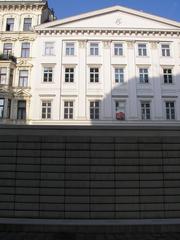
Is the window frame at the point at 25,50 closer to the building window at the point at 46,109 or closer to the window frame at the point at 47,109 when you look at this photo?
the window frame at the point at 47,109

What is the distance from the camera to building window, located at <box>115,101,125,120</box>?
2718 centimetres

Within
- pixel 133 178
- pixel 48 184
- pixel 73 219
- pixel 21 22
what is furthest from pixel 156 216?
pixel 21 22

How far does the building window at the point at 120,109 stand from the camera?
2718 centimetres

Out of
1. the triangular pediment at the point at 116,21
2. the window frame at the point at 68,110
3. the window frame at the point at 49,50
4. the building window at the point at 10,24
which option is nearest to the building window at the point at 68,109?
the window frame at the point at 68,110

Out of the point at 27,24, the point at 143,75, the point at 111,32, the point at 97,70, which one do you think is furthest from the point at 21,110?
the point at 143,75

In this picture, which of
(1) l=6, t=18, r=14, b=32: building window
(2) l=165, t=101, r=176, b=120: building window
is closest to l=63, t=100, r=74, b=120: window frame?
(2) l=165, t=101, r=176, b=120: building window

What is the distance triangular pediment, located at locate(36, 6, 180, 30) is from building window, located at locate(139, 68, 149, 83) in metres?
4.63

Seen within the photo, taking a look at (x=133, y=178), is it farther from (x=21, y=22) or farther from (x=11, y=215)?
(x=21, y=22)

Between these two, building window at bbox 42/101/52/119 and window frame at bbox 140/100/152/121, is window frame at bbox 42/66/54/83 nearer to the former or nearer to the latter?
building window at bbox 42/101/52/119

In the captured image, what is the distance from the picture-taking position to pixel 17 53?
2977 centimetres

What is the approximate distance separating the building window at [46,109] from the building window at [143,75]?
9323 millimetres

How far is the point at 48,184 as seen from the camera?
10.8 meters

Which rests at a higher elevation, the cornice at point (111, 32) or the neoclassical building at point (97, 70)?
the cornice at point (111, 32)
